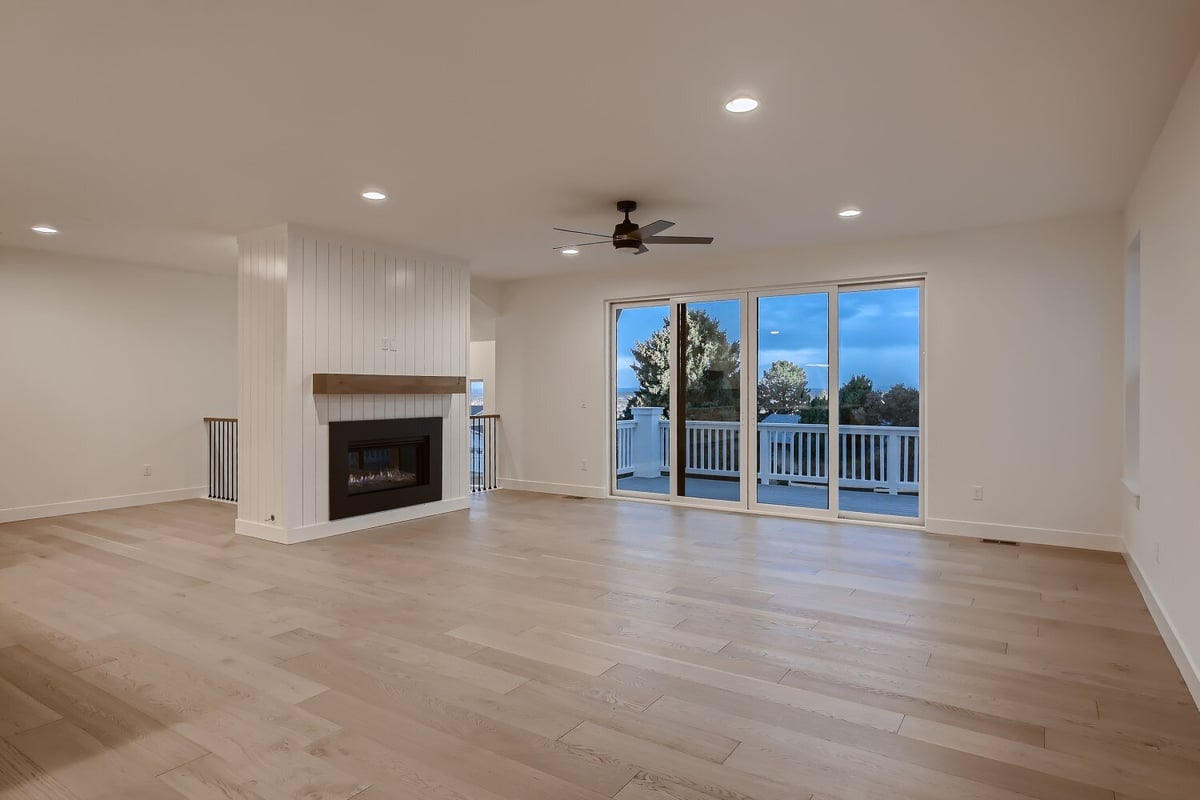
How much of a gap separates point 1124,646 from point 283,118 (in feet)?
15.7

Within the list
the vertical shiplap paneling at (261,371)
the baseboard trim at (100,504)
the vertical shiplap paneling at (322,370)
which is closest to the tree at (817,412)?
the vertical shiplap paneling at (322,370)

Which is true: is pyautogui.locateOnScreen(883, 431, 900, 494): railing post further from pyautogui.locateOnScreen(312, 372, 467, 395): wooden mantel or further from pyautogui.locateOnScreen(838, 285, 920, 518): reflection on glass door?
pyautogui.locateOnScreen(312, 372, 467, 395): wooden mantel

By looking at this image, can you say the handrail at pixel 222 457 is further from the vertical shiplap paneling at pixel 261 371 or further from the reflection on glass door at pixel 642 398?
the reflection on glass door at pixel 642 398

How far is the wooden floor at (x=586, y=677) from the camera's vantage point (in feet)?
7.07

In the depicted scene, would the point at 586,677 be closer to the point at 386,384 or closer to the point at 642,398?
the point at 386,384

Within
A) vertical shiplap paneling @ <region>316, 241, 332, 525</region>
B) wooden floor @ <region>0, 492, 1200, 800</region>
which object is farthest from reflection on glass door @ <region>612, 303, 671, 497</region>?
vertical shiplap paneling @ <region>316, 241, 332, 525</region>

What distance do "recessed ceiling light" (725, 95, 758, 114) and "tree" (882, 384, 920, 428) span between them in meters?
3.74

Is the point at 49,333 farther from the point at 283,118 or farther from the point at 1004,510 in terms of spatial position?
the point at 1004,510

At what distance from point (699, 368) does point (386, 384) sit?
3.21m

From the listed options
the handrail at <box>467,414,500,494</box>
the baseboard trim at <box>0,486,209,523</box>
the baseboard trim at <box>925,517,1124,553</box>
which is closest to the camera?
the baseboard trim at <box>925,517,1124,553</box>

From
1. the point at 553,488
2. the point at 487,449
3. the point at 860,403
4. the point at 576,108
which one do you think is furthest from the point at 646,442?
the point at 576,108

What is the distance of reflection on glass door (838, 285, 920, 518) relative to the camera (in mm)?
6129

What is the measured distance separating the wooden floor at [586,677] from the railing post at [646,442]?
273 cm

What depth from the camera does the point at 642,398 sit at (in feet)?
25.6
